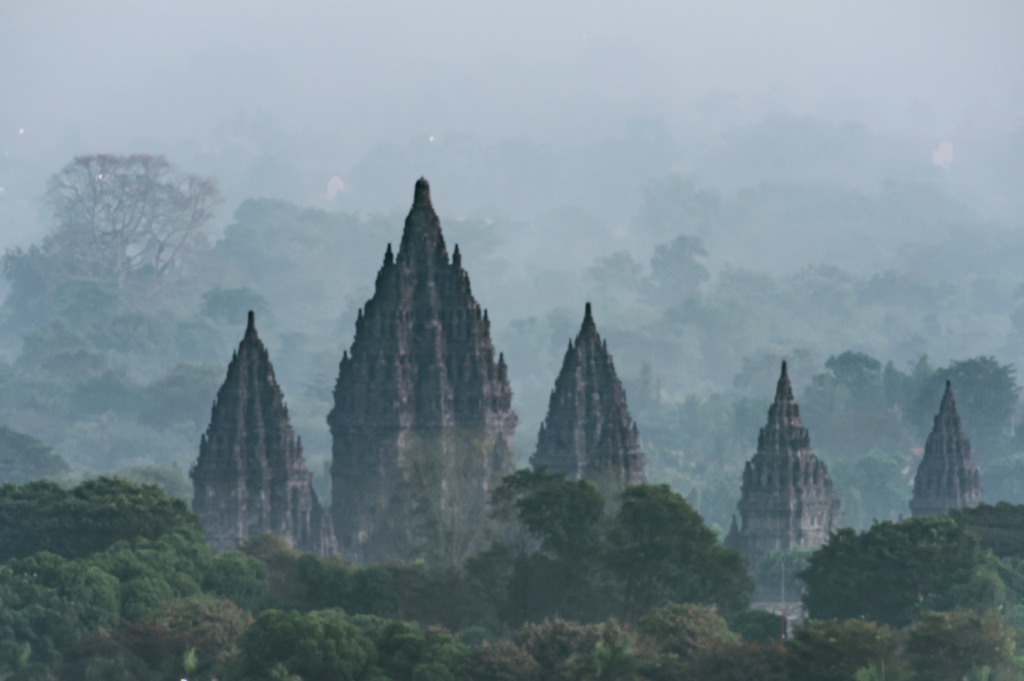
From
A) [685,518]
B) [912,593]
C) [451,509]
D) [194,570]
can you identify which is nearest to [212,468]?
[451,509]

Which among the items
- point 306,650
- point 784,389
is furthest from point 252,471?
point 306,650

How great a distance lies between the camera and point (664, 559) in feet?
365

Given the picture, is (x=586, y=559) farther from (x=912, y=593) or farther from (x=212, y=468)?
(x=212, y=468)

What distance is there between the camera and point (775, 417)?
151250mm

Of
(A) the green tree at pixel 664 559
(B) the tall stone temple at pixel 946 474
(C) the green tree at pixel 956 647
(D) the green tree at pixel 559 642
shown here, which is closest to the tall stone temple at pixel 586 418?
(B) the tall stone temple at pixel 946 474

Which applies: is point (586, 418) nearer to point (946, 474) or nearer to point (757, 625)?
point (946, 474)

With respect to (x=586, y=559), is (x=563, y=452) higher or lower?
higher

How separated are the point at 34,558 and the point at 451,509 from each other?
35.0 metres

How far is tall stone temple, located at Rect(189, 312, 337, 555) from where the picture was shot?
132625mm

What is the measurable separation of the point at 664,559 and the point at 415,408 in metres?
33.4

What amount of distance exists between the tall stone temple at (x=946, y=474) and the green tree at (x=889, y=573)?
44.8 meters

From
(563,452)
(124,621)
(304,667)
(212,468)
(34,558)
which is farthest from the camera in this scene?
(563,452)

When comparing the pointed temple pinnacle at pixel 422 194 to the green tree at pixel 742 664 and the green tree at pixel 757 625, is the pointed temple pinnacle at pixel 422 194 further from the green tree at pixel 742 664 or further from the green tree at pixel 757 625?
the green tree at pixel 742 664

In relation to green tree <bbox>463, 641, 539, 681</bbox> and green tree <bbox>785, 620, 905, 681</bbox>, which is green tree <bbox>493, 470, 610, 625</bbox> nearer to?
green tree <bbox>463, 641, 539, 681</bbox>
